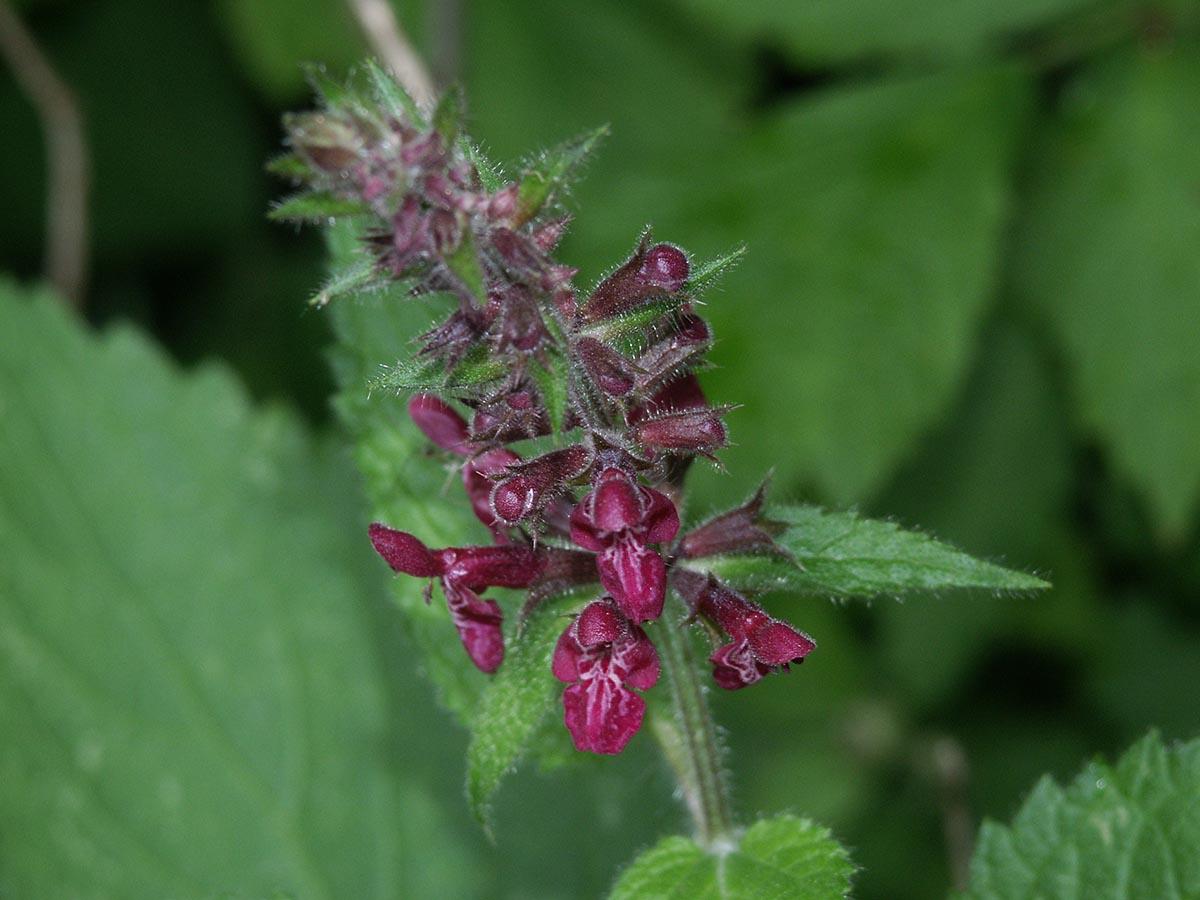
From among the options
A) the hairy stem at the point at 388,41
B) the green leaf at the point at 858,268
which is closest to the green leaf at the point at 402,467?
the green leaf at the point at 858,268

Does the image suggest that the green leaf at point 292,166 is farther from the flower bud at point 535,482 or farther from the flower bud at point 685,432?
the flower bud at point 685,432

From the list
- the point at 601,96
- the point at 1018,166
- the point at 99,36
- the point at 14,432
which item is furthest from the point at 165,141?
the point at 1018,166

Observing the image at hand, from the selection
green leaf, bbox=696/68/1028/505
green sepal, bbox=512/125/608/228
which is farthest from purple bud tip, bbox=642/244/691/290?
green leaf, bbox=696/68/1028/505

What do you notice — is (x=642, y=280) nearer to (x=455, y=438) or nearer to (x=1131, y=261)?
(x=455, y=438)

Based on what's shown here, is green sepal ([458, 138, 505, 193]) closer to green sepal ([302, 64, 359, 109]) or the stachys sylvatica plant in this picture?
the stachys sylvatica plant

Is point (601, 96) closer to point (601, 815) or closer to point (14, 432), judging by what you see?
point (14, 432)

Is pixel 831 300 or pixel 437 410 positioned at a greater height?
pixel 831 300

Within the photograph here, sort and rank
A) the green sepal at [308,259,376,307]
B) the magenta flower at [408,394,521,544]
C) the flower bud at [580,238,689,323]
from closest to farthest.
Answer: the green sepal at [308,259,376,307], the flower bud at [580,238,689,323], the magenta flower at [408,394,521,544]

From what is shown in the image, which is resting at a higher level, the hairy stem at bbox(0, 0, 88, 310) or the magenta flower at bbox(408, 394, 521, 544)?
the hairy stem at bbox(0, 0, 88, 310)
